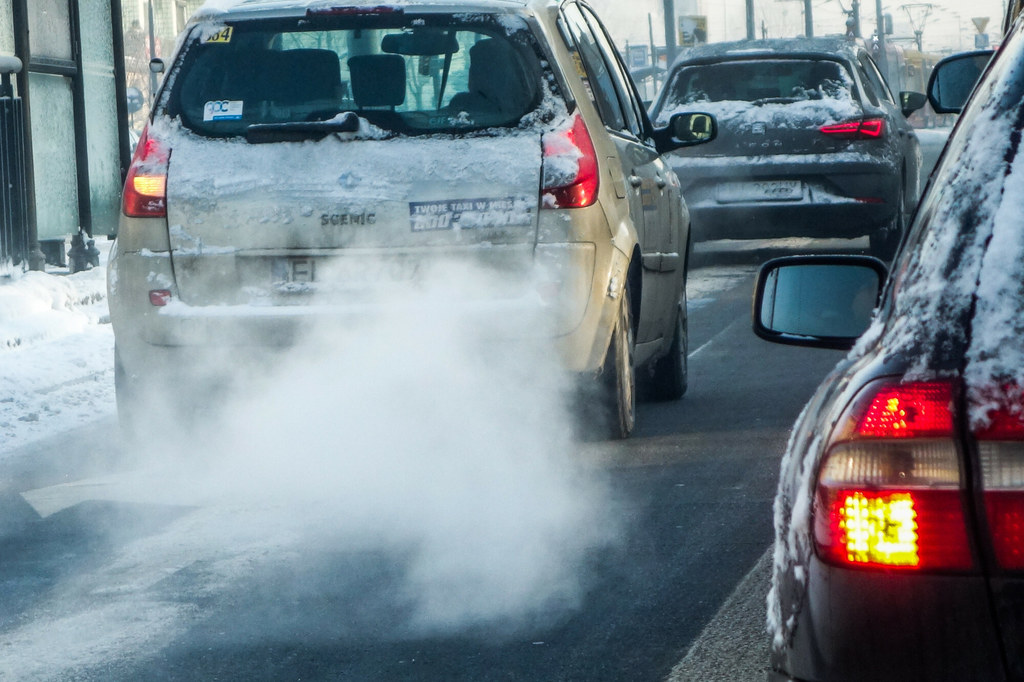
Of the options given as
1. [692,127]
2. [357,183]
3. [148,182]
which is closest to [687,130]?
[692,127]

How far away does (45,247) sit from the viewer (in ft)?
47.1

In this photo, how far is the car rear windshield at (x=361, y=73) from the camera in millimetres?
6043

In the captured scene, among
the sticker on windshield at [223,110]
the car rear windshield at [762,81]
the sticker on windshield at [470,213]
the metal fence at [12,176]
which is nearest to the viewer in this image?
the sticker on windshield at [470,213]

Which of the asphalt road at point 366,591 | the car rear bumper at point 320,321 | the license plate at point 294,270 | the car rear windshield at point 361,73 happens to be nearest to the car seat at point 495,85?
the car rear windshield at point 361,73

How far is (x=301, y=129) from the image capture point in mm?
5949

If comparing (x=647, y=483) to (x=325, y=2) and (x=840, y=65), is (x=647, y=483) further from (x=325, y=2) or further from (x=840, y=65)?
(x=840, y=65)

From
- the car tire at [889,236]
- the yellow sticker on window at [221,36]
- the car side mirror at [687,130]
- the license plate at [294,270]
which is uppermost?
the yellow sticker on window at [221,36]

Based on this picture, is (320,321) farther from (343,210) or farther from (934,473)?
(934,473)

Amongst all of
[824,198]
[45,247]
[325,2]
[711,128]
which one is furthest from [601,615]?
[45,247]

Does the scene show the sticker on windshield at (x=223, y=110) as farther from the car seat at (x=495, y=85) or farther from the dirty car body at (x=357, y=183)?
the car seat at (x=495, y=85)

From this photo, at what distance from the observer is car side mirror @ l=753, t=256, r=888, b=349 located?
286 centimetres

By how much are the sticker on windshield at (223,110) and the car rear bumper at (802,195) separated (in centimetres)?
755

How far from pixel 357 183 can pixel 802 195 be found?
7835 mm

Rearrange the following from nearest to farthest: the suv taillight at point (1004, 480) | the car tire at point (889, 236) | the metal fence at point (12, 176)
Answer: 1. the suv taillight at point (1004, 480)
2. the metal fence at point (12, 176)
3. the car tire at point (889, 236)
